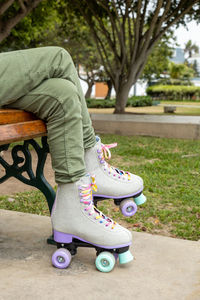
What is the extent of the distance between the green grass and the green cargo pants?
4.30ft

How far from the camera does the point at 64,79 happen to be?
189cm

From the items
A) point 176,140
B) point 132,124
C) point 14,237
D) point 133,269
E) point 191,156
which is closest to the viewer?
point 133,269

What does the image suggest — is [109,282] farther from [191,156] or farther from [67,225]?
[191,156]

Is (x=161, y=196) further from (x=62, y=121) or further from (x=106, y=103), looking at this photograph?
(x=106, y=103)

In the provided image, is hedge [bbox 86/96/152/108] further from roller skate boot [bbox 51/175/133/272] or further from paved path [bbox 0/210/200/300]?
roller skate boot [bbox 51/175/133/272]

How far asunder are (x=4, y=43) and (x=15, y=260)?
14912 millimetres

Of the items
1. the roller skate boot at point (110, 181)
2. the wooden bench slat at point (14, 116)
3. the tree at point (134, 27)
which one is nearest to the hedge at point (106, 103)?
the tree at point (134, 27)

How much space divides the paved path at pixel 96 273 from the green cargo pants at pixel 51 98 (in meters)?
0.45

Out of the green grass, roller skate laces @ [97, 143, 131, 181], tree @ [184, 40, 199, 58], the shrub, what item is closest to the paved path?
roller skate laces @ [97, 143, 131, 181]

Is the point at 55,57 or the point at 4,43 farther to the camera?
the point at 4,43

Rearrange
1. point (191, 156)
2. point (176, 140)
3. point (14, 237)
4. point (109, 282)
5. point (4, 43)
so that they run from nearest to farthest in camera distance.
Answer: point (109, 282) < point (14, 237) < point (191, 156) < point (176, 140) < point (4, 43)

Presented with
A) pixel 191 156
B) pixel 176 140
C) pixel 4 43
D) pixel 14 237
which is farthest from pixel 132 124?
pixel 4 43

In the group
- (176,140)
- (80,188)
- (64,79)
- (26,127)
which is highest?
(64,79)

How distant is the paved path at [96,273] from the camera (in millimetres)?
1716
